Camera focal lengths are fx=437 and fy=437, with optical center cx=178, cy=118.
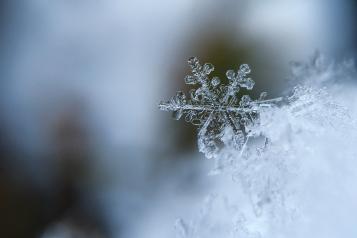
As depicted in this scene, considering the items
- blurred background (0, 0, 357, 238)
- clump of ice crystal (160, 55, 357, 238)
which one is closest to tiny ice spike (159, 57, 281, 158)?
clump of ice crystal (160, 55, 357, 238)

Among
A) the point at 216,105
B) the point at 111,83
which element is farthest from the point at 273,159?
the point at 111,83

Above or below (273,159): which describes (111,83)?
above

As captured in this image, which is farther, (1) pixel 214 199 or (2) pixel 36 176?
(2) pixel 36 176

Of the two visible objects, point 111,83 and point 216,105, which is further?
point 111,83

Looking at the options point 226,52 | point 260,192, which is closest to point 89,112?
point 226,52

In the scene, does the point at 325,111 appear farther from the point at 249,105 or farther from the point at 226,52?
the point at 226,52

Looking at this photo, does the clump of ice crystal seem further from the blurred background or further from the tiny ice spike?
the blurred background

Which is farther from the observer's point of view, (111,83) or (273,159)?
(111,83)

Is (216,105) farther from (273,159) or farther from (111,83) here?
(111,83)
